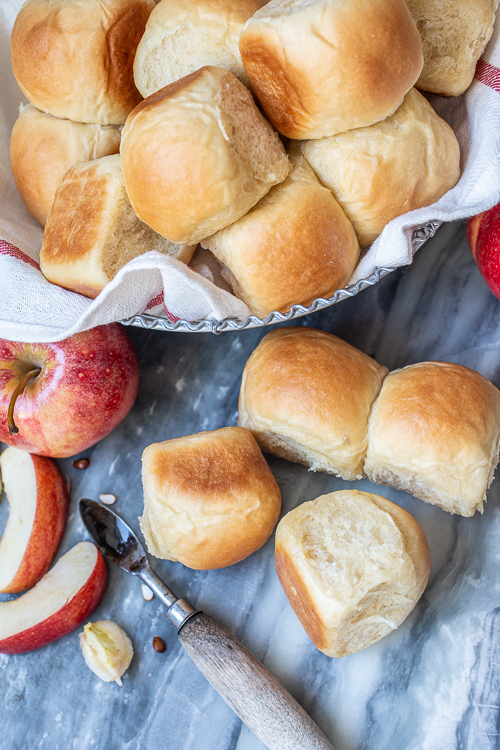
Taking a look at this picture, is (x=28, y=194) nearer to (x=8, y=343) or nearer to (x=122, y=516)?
(x=8, y=343)

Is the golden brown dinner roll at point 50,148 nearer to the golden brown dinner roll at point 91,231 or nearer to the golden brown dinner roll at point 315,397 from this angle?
the golden brown dinner roll at point 91,231

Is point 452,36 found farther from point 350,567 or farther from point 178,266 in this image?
point 350,567

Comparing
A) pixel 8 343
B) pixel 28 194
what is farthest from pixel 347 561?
pixel 28 194

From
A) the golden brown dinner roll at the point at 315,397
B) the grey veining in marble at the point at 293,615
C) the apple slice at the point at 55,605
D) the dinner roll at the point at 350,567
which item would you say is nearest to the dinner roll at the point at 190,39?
the golden brown dinner roll at the point at 315,397

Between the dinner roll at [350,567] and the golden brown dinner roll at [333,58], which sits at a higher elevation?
the golden brown dinner roll at [333,58]

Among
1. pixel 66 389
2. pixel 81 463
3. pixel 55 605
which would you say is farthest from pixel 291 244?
pixel 55 605

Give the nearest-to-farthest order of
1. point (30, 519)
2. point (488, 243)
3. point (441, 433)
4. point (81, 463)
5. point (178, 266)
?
point (178, 266)
point (441, 433)
point (488, 243)
point (30, 519)
point (81, 463)
